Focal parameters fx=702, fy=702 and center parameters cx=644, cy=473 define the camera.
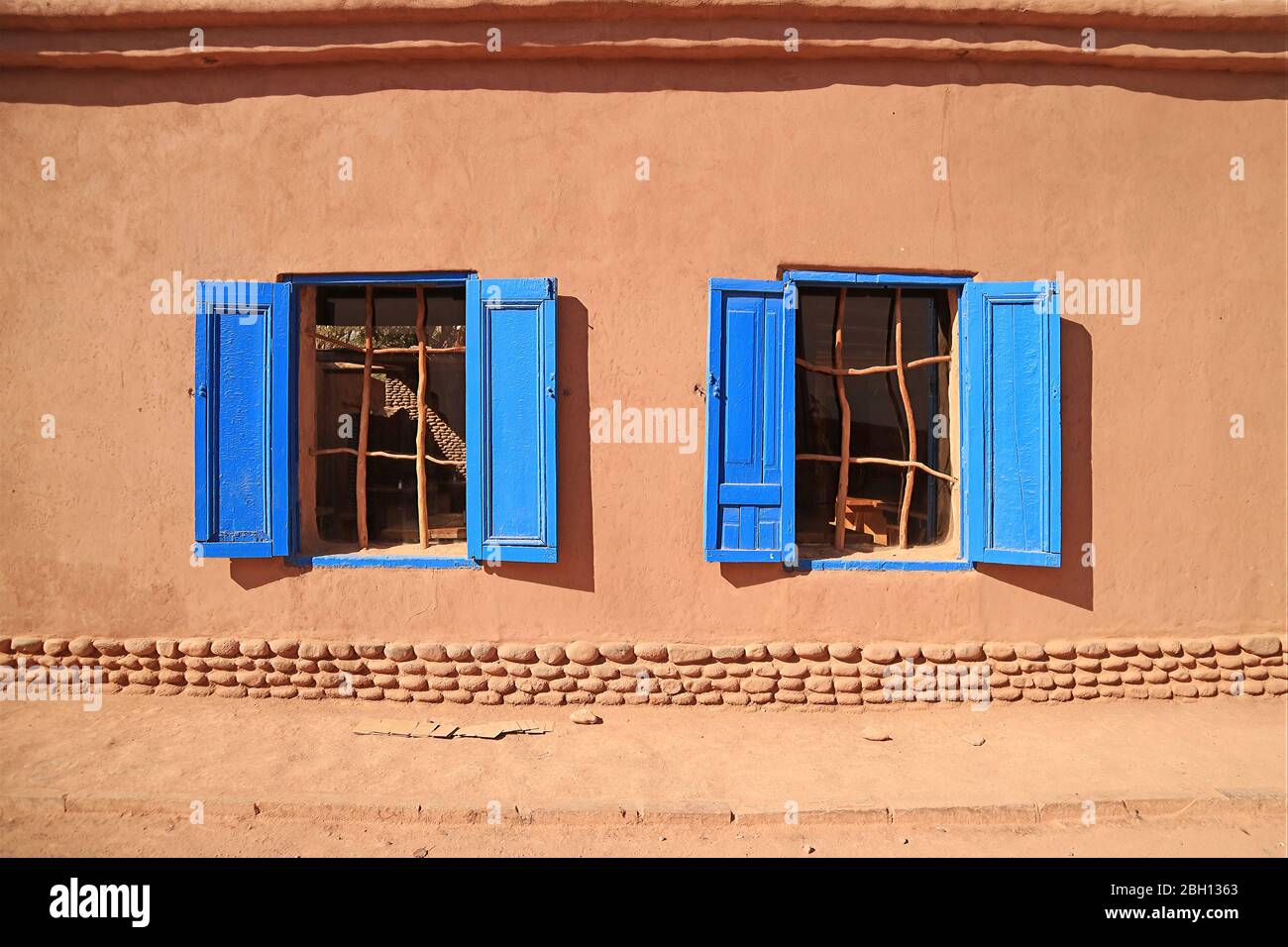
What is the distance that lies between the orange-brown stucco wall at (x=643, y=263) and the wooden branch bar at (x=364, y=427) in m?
0.33

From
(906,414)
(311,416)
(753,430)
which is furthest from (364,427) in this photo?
(906,414)

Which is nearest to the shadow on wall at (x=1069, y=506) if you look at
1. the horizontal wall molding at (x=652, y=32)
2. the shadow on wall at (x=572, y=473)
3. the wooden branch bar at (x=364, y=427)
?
the shadow on wall at (x=572, y=473)

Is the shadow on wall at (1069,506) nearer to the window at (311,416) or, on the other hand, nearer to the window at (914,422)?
the window at (914,422)

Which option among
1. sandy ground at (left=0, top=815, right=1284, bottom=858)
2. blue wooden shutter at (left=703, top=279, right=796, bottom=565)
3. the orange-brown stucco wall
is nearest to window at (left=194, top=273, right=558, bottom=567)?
the orange-brown stucco wall

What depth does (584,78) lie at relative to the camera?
412 centimetres

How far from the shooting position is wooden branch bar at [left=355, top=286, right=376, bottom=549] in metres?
4.34

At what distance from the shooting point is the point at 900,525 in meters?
4.41

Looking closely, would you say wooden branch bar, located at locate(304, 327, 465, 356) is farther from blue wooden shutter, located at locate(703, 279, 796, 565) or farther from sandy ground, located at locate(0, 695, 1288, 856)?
sandy ground, located at locate(0, 695, 1288, 856)

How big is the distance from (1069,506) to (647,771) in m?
2.88

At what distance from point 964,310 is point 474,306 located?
113 inches

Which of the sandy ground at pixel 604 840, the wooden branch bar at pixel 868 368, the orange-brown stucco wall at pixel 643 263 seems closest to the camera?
the sandy ground at pixel 604 840

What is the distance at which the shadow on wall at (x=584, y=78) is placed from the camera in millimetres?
4113

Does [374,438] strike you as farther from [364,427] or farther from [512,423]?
[512,423]

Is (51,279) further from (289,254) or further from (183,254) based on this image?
(289,254)
